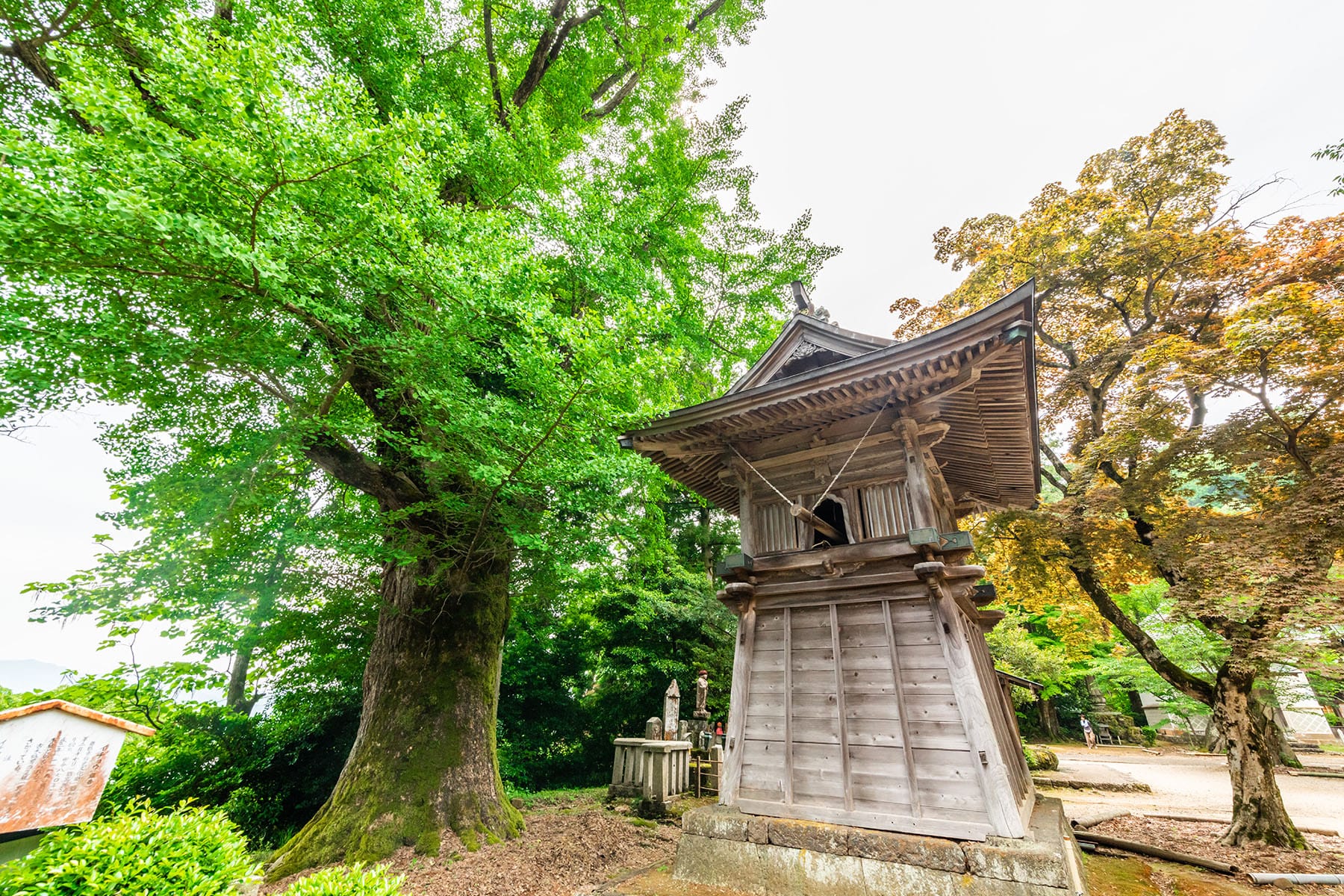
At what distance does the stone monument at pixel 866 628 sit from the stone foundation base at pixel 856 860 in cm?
1

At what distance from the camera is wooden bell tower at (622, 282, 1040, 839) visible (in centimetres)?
503

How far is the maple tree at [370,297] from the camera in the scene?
4.44 m

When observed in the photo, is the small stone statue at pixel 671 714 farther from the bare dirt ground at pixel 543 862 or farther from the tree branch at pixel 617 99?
the tree branch at pixel 617 99

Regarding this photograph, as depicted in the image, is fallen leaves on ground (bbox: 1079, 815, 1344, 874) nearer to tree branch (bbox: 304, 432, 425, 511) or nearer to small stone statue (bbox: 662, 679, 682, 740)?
small stone statue (bbox: 662, 679, 682, 740)

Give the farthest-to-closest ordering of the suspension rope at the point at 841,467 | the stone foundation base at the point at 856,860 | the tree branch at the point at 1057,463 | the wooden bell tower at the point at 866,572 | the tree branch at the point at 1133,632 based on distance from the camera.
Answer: the tree branch at the point at 1057,463 < the tree branch at the point at 1133,632 < the suspension rope at the point at 841,467 < the wooden bell tower at the point at 866,572 < the stone foundation base at the point at 856,860

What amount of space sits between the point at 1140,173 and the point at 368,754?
1787 centimetres

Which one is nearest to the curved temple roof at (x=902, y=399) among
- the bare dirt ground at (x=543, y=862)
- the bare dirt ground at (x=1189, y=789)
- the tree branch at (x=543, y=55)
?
the bare dirt ground at (x=543, y=862)

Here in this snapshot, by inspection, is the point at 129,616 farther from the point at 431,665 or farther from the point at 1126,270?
the point at 1126,270

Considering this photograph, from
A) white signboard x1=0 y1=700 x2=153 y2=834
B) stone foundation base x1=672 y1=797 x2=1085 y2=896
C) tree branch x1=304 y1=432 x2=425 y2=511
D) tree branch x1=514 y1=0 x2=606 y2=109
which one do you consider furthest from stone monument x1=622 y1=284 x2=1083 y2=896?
tree branch x1=514 y1=0 x2=606 y2=109

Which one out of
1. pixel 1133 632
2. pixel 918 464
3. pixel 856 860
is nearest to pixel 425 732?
pixel 856 860

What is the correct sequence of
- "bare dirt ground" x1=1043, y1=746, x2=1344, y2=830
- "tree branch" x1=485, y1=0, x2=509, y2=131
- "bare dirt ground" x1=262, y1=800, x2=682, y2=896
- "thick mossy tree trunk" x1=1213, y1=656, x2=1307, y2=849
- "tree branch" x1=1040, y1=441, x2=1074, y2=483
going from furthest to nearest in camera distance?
"tree branch" x1=1040, y1=441, x2=1074, y2=483
"bare dirt ground" x1=1043, y1=746, x2=1344, y2=830
"tree branch" x1=485, y1=0, x2=509, y2=131
"thick mossy tree trunk" x1=1213, y1=656, x2=1307, y2=849
"bare dirt ground" x1=262, y1=800, x2=682, y2=896

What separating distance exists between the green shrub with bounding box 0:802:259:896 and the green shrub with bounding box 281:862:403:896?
2.13 feet

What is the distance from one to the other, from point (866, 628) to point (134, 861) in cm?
607

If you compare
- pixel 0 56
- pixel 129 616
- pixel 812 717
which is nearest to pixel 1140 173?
pixel 812 717
